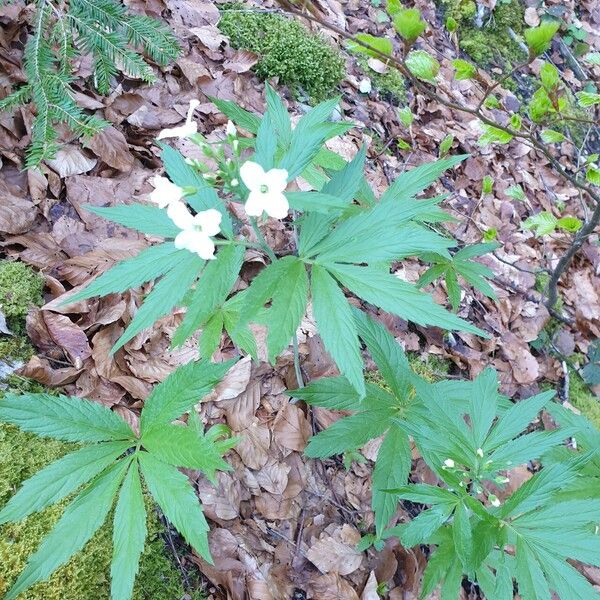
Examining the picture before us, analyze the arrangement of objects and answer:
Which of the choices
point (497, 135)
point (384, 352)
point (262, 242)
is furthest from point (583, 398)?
point (262, 242)

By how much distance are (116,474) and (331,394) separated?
0.74 metres

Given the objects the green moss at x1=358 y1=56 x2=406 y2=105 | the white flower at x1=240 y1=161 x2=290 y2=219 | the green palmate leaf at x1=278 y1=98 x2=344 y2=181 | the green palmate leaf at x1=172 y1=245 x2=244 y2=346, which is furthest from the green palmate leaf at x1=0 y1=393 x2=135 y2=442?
the green moss at x1=358 y1=56 x2=406 y2=105

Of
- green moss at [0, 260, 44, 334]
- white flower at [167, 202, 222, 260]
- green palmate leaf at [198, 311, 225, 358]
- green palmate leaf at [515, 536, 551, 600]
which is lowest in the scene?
green moss at [0, 260, 44, 334]

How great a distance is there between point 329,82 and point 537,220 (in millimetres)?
1822

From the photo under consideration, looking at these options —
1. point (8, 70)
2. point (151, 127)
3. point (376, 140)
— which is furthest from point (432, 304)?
point (376, 140)

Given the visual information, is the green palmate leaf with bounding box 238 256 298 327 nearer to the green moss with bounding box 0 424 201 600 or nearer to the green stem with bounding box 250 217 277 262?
the green stem with bounding box 250 217 277 262

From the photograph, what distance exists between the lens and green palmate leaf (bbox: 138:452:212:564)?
1233 millimetres

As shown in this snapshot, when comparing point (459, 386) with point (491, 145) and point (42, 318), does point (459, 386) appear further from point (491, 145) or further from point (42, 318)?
point (491, 145)

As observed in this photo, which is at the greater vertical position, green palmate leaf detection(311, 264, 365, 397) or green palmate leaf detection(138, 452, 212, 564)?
green palmate leaf detection(311, 264, 365, 397)

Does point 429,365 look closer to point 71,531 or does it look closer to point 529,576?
point 529,576

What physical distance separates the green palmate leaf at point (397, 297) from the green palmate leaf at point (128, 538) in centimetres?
74

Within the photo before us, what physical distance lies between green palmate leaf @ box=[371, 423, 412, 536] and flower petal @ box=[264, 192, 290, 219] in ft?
3.11

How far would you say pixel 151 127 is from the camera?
2.95 m

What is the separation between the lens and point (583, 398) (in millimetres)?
3463
